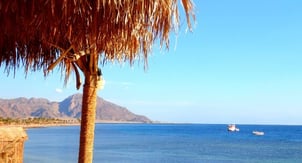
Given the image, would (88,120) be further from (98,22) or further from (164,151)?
(164,151)

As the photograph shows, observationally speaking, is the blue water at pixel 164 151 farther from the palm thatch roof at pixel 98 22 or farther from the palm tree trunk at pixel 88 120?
the palm thatch roof at pixel 98 22

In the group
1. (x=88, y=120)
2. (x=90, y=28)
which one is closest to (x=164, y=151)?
(x=88, y=120)

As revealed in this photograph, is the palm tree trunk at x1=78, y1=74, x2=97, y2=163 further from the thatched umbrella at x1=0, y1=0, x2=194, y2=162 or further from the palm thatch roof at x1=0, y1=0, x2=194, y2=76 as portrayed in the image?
the palm thatch roof at x1=0, y1=0, x2=194, y2=76

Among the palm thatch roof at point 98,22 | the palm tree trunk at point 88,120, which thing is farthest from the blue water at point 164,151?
the palm thatch roof at point 98,22

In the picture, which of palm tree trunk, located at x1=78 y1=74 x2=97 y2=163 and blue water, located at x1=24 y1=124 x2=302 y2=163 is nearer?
palm tree trunk, located at x1=78 y1=74 x2=97 y2=163

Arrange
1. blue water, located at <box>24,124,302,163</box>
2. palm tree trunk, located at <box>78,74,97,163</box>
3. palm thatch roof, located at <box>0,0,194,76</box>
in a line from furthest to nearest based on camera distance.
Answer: blue water, located at <box>24,124,302,163</box> < palm tree trunk, located at <box>78,74,97,163</box> < palm thatch roof, located at <box>0,0,194,76</box>

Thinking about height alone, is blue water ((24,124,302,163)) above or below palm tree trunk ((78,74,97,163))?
below

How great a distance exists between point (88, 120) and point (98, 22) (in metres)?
1.46

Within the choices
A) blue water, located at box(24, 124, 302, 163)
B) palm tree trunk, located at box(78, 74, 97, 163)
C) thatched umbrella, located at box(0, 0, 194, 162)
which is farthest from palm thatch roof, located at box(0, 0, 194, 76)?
blue water, located at box(24, 124, 302, 163)

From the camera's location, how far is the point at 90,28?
339 cm

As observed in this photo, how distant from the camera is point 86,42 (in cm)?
369

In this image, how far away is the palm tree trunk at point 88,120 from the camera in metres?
4.40

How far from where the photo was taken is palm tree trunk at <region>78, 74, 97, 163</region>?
4402mm

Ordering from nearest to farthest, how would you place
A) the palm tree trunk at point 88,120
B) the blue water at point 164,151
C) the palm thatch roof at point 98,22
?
the palm thatch roof at point 98,22 → the palm tree trunk at point 88,120 → the blue water at point 164,151
